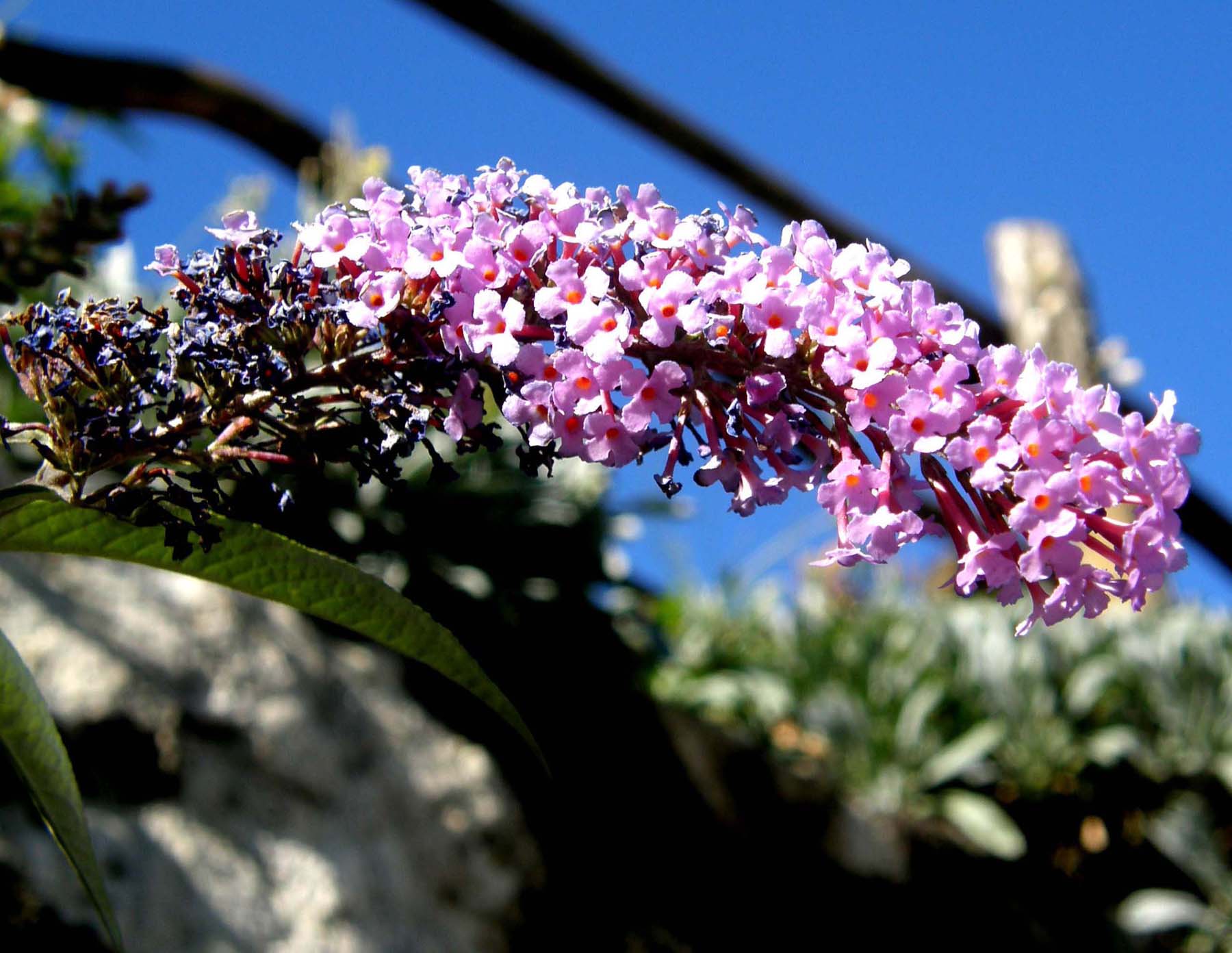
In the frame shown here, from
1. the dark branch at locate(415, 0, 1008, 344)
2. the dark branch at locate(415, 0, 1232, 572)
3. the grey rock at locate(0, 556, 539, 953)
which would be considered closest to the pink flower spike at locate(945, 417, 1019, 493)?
the grey rock at locate(0, 556, 539, 953)

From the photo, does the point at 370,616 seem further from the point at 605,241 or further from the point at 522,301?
the point at 605,241

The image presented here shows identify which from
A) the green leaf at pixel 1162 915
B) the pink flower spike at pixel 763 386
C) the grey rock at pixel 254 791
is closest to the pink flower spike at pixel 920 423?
the pink flower spike at pixel 763 386

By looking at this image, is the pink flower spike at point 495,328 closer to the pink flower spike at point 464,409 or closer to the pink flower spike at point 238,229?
the pink flower spike at point 464,409

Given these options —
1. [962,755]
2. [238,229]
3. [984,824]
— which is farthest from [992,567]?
[962,755]

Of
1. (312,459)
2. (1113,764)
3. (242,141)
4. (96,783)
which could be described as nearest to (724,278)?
(312,459)

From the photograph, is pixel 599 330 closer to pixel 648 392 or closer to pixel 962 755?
pixel 648 392

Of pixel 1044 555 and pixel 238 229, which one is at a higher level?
pixel 238 229

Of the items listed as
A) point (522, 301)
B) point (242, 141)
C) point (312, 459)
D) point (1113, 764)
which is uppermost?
point (242, 141)
